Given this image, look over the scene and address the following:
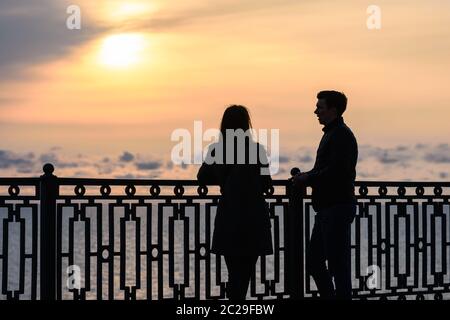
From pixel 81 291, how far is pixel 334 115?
3349 mm

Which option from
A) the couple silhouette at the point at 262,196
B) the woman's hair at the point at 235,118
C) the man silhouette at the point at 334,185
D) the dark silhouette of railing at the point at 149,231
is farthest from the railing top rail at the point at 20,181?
the man silhouette at the point at 334,185

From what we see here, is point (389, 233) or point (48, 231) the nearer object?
point (48, 231)

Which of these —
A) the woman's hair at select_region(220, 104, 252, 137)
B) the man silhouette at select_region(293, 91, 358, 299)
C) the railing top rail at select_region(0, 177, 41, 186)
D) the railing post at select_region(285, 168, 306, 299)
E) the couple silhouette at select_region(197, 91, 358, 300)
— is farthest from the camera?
the railing post at select_region(285, 168, 306, 299)

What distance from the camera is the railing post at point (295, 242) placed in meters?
10.6

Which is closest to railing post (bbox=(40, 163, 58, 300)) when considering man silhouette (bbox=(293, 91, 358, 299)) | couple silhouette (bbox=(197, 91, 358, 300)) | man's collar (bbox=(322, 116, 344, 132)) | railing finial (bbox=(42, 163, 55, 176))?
railing finial (bbox=(42, 163, 55, 176))

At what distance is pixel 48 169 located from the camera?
31.2 ft

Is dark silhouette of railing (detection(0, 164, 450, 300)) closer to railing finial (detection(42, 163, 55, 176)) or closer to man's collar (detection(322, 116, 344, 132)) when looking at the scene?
railing finial (detection(42, 163, 55, 176))

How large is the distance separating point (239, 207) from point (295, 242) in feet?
8.93

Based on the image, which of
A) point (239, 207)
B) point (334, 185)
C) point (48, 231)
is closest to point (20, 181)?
point (48, 231)

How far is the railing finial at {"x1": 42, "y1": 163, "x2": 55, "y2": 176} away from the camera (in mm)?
9411

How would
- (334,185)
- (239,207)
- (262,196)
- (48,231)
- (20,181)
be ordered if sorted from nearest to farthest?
(239,207) → (262,196) → (334,185) → (20,181) → (48,231)

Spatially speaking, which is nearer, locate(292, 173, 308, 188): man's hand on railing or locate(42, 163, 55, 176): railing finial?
locate(292, 173, 308, 188): man's hand on railing

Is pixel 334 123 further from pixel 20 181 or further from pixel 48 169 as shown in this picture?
pixel 20 181

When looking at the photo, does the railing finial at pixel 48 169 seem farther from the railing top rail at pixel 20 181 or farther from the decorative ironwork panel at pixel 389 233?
the decorative ironwork panel at pixel 389 233
